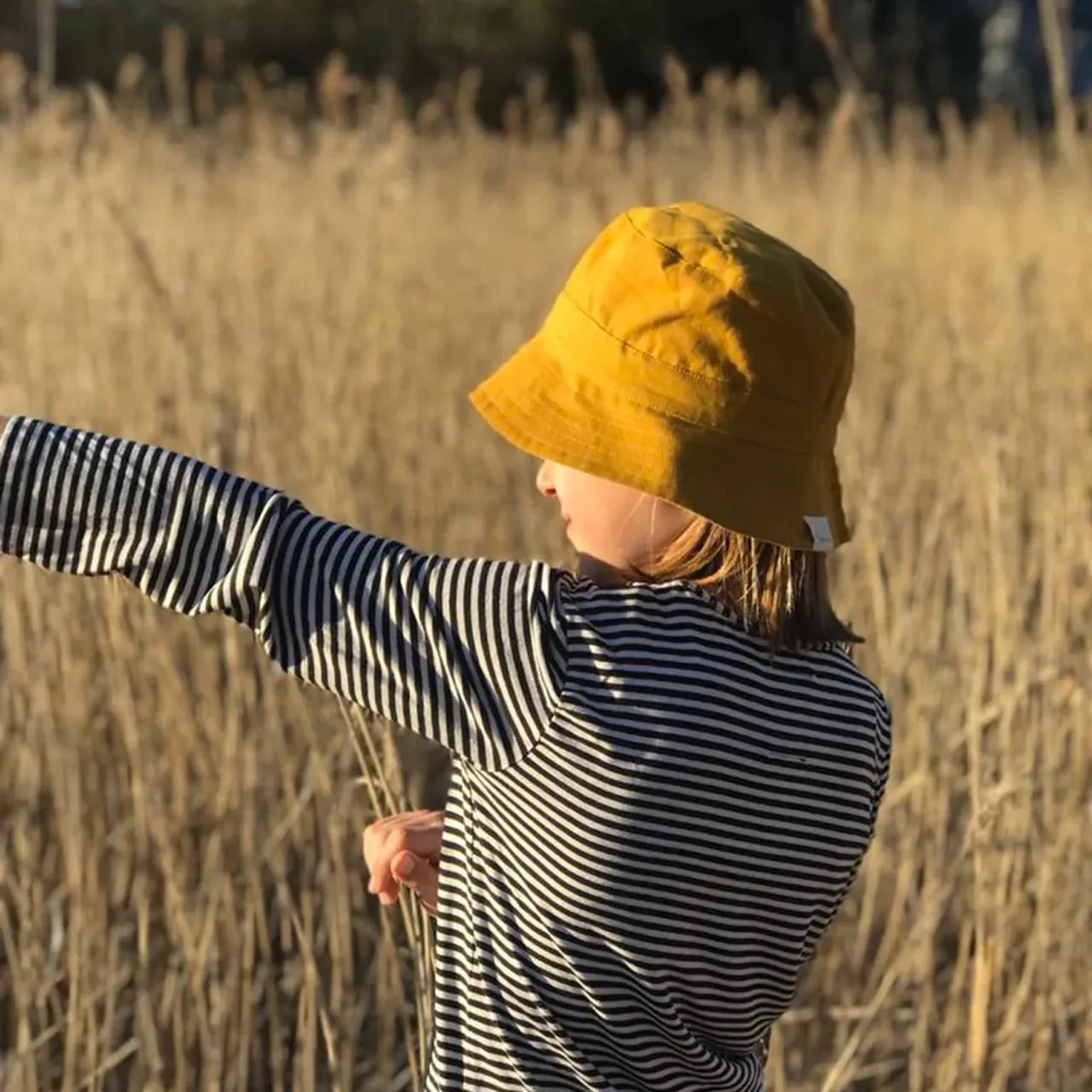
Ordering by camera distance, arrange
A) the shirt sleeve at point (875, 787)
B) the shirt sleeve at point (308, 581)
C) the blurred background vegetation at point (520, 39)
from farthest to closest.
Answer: the blurred background vegetation at point (520, 39) < the shirt sleeve at point (875, 787) < the shirt sleeve at point (308, 581)

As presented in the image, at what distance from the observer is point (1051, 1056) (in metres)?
1.38

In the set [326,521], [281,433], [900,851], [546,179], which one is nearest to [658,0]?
[546,179]

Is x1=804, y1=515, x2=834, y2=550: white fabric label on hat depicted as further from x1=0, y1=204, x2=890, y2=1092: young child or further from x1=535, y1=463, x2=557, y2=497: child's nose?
x1=535, y1=463, x2=557, y2=497: child's nose

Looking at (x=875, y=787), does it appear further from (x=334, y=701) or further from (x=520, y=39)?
(x=520, y=39)

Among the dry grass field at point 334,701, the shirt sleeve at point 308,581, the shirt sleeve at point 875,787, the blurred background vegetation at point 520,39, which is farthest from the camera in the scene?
the blurred background vegetation at point 520,39

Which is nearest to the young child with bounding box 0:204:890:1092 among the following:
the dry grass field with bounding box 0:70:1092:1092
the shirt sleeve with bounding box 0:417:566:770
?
the shirt sleeve with bounding box 0:417:566:770

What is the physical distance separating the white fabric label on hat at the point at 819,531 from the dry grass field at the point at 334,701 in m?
0.40

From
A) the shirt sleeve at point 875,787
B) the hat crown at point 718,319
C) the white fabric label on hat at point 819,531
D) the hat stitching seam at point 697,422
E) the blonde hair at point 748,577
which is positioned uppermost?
the hat crown at point 718,319

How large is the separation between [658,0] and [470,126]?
721cm

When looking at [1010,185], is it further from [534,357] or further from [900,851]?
[534,357]

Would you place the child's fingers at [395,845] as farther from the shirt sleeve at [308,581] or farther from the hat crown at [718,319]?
the hat crown at [718,319]

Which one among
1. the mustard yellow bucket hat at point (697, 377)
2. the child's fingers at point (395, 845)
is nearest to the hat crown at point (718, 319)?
the mustard yellow bucket hat at point (697, 377)

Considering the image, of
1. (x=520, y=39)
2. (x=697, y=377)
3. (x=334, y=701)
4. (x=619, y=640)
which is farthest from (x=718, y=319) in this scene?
(x=520, y=39)

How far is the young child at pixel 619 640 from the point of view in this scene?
659mm
